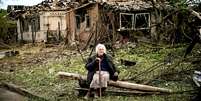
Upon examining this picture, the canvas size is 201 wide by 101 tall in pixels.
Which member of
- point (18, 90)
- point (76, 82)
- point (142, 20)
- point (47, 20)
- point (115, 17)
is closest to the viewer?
point (18, 90)

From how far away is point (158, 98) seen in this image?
9.57m

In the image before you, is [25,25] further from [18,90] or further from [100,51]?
[100,51]

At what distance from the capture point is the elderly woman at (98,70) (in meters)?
9.95

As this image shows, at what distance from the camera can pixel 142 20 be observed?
29.8m

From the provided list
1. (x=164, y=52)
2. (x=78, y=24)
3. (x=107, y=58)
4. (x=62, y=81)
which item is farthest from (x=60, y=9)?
(x=107, y=58)

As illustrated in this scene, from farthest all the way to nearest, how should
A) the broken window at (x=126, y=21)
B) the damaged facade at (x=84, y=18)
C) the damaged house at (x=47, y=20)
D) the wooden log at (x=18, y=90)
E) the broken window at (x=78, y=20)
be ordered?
the damaged house at (x=47, y=20), the broken window at (x=78, y=20), the broken window at (x=126, y=21), the damaged facade at (x=84, y=18), the wooden log at (x=18, y=90)

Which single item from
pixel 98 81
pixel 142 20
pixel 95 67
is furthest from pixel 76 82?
pixel 142 20

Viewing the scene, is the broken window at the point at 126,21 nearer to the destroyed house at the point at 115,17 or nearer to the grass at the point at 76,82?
the destroyed house at the point at 115,17

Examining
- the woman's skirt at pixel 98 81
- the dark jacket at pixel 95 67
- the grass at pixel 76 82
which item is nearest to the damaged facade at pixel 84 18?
the grass at pixel 76 82

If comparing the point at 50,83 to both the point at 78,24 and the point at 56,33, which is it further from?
the point at 56,33

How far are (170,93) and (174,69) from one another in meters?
2.50

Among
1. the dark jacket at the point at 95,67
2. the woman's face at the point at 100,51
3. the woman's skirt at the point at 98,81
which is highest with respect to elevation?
the woman's face at the point at 100,51

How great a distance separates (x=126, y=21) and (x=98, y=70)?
18771 millimetres

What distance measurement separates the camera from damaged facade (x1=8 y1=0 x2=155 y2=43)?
1089 inches
